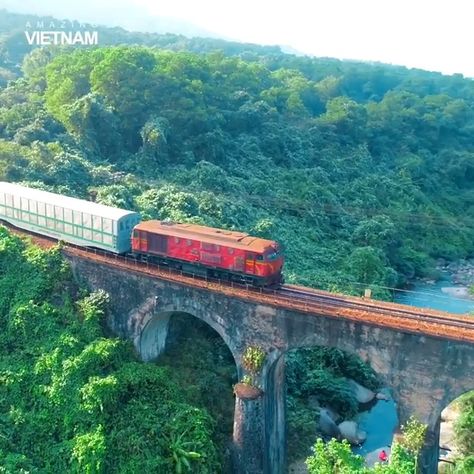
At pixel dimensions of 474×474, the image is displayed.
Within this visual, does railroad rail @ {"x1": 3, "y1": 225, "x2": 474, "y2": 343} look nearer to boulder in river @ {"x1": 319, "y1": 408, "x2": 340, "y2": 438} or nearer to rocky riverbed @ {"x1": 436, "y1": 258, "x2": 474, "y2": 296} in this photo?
boulder in river @ {"x1": 319, "y1": 408, "x2": 340, "y2": 438}

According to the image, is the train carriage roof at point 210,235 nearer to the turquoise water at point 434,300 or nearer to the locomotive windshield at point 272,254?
the locomotive windshield at point 272,254

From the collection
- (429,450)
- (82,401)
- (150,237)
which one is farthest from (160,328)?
(429,450)

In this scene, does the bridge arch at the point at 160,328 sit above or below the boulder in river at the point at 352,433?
above

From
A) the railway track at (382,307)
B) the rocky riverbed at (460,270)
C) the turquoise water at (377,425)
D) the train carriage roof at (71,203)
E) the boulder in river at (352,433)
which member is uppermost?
the train carriage roof at (71,203)

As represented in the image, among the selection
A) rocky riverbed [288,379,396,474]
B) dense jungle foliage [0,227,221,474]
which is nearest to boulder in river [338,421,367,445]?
rocky riverbed [288,379,396,474]

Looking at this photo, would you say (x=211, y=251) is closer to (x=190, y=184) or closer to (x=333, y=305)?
(x=333, y=305)

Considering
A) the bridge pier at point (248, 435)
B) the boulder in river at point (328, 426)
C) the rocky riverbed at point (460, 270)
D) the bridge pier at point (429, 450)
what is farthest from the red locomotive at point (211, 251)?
the rocky riverbed at point (460, 270)

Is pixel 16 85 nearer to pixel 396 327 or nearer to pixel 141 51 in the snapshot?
pixel 141 51
